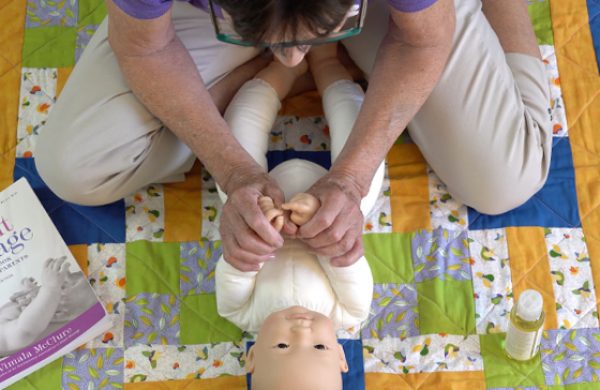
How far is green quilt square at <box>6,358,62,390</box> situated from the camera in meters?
1.51

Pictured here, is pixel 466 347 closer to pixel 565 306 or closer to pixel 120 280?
pixel 565 306

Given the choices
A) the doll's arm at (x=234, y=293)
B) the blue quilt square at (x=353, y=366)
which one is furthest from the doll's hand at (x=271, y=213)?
the blue quilt square at (x=353, y=366)

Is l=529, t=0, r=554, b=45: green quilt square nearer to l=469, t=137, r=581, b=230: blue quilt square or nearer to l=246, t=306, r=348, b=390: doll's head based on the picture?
l=469, t=137, r=581, b=230: blue quilt square

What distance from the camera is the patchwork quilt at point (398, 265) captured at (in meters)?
1.51

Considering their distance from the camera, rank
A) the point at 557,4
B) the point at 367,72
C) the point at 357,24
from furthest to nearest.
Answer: the point at 557,4 < the point at 367,72 < the point at 357,24

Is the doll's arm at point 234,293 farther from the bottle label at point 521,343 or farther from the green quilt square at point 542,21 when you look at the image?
the green quilt square at point 542,21

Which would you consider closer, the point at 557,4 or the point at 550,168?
the point at 550,168

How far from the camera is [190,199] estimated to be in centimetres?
167

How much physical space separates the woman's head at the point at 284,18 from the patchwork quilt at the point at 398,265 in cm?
61

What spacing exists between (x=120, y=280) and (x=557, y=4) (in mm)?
1127

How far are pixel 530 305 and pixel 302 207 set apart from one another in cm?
42

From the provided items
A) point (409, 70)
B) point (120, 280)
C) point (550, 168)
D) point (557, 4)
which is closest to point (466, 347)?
point (550, 168)

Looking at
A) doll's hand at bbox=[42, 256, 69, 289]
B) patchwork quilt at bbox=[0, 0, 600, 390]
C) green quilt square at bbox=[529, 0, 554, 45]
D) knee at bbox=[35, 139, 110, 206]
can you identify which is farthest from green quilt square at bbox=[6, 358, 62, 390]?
green quilt square at bbox=[529, 0, 554, 45]

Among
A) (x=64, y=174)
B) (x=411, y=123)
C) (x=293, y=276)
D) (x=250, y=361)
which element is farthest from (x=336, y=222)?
(x=64, y=174)
